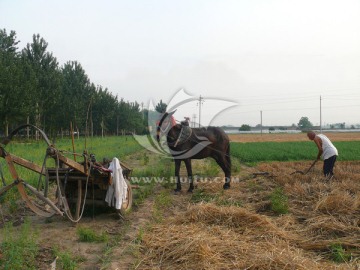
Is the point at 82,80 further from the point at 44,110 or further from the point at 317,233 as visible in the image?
the point at 317,233

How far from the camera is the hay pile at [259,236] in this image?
12.5 ft

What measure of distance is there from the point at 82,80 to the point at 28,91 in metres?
15.1

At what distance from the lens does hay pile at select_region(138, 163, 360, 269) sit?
381 cm

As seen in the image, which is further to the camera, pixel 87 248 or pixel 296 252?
pixel 87 248

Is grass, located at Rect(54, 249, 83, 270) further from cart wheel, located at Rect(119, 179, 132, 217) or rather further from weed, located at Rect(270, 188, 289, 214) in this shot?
weed, located at Rect(270, 188, 289, 214)

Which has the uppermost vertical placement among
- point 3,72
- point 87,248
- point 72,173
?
point 3,72

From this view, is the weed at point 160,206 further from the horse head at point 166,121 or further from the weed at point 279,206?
the weed at point 279,206

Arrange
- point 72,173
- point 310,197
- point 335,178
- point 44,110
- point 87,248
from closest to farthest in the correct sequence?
point 87,248, point 72,173, point 310,197, point 335,178, point 44,110

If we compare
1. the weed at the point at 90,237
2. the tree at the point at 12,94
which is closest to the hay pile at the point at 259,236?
the weed at the point at 90,237

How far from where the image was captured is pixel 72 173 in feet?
17.8

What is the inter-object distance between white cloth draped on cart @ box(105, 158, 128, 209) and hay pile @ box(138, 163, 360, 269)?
82cm

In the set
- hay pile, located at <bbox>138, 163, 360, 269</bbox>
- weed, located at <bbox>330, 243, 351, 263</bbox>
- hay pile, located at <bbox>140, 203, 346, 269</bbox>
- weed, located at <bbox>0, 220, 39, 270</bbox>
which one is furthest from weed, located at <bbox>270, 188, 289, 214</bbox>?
weed, located at <bbox>0, 220, 39, 270</bbox>

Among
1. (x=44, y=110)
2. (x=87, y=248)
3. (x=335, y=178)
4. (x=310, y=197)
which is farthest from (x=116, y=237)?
(x=44, y=110)

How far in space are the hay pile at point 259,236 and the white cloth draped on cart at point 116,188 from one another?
82cm
